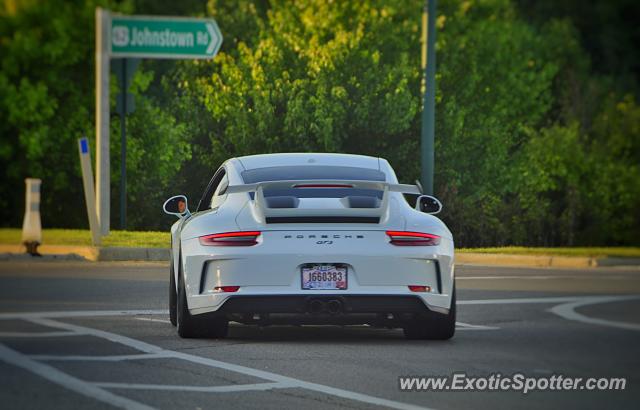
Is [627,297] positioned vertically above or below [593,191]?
above

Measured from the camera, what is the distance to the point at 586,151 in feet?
182

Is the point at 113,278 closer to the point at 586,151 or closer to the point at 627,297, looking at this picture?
the point at 627,297

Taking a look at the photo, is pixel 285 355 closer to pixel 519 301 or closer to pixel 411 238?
pixel 411 238

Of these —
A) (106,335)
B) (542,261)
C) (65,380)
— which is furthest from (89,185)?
(65,380)

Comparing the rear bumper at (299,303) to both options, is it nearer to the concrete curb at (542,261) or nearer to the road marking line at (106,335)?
the road marking line at (106,335)

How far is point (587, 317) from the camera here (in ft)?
51.7

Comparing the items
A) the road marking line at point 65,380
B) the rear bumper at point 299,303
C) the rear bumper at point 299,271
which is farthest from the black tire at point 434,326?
the road marking line at point 65,380

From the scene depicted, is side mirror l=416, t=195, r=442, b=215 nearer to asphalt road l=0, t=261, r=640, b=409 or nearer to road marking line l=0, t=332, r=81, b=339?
asphalt road l=0, t=261, r=640, b=409

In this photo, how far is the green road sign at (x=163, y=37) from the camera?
31.3m

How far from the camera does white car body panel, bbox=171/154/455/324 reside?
12086 mm

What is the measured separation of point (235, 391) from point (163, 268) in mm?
13225

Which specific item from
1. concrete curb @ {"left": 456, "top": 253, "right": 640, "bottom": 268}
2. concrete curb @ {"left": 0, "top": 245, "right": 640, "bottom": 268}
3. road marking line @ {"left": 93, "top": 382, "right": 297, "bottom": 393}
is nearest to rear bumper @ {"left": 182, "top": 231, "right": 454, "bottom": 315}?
road marking line @ {"left": 93, "top": 382, "right": 297, "bottom": 393}

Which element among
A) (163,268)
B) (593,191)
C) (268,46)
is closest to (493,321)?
(163,268)

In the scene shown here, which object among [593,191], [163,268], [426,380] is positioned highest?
[426,380]
